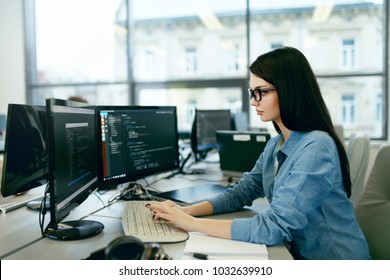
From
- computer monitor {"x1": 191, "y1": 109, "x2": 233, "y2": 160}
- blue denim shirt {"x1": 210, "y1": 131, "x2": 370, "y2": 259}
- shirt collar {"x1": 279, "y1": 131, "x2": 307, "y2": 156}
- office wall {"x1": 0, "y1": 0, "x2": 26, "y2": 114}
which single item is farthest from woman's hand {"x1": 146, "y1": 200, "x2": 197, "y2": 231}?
office wall {"x1": 0, "y1": 0, "x2": 26, "y2": 114}

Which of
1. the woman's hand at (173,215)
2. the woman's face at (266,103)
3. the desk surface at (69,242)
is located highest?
the woman's face at (266,103)

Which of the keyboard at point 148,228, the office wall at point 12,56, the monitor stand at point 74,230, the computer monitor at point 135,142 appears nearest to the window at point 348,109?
the computer monitor at point 135,142

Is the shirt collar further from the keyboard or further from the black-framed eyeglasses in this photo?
the keyboard

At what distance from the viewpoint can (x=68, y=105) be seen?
41.0 inches

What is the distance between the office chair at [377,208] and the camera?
3.56ft

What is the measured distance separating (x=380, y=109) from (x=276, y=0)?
179 cm

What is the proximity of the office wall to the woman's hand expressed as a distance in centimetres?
463

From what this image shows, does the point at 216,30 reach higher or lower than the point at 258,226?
higher

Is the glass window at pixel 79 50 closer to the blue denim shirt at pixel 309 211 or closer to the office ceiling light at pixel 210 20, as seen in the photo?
the office ceiling light at pixel 210 20

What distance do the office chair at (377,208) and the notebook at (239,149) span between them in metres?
0.81

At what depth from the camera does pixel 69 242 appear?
102 centimetres
